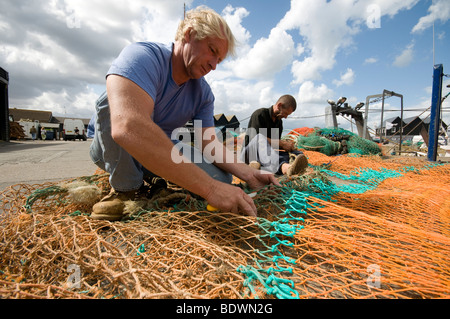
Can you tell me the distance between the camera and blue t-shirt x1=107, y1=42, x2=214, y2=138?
3.67 feet

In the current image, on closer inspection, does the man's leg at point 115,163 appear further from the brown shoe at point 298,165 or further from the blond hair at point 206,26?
the brown shoe at point 298,165

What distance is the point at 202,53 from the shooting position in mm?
1415

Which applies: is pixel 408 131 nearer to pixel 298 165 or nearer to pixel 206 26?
pixel 298 165

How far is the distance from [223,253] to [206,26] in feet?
4.32

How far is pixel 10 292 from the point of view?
2.23 feet

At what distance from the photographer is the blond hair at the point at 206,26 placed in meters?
1.36

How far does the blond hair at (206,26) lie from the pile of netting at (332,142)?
427 centimetres

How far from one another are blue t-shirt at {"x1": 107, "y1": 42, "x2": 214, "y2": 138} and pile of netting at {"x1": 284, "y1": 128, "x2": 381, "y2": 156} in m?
3.97

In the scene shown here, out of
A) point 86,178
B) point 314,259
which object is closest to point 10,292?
point 314,259

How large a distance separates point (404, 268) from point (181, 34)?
174 centimetres

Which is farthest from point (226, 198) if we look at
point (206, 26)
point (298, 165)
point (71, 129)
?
point (71, 129)

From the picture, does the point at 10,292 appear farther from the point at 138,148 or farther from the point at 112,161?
the point at 112,161

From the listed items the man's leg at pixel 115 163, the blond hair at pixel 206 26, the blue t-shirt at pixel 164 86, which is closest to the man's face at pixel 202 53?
the blond hair at pixel 206 26

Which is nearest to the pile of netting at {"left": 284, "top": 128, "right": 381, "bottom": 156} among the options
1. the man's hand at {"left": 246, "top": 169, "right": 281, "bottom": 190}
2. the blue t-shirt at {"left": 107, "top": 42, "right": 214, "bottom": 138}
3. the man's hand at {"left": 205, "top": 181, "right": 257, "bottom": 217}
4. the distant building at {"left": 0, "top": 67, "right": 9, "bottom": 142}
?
the man's hand at {"left": 246, "top": 169, "right": 281, "bottom": 190}
